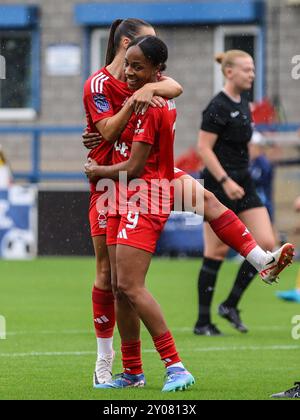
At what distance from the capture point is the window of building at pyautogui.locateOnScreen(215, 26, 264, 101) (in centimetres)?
2459

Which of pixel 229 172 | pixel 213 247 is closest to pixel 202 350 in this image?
pixel 213 247

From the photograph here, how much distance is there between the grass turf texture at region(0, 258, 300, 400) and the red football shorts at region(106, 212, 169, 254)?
31.7 inches

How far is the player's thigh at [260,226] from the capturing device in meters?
10.3

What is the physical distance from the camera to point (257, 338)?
10125 mm

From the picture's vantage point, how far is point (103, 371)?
7.40m

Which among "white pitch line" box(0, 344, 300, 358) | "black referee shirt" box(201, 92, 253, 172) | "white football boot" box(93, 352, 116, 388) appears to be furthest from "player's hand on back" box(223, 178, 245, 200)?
"white football boot" box(93, 352, 116, 388)

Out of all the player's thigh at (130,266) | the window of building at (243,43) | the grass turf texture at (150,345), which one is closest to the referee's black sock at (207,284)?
the grass turf texture at (150,345)

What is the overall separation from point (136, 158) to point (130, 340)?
106 cm

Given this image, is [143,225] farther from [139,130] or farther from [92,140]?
[92,140]

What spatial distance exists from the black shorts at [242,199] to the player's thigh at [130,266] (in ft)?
11.7

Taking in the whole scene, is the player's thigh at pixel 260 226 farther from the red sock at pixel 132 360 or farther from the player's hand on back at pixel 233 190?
the red sock at pixel 132 360

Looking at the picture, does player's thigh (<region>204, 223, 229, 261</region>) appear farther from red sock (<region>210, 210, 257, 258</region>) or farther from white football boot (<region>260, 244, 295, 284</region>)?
white football boot (<region>260, 244, 295, 284</region>)

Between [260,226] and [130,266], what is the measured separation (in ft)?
12.0
